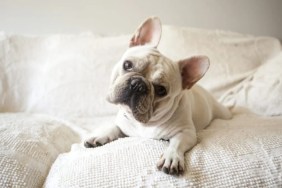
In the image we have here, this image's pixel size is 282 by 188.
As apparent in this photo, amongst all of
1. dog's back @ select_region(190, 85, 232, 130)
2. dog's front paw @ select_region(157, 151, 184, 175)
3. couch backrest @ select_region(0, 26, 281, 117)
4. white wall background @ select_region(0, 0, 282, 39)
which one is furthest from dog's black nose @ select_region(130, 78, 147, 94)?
white wall background @ select_region(0, 0, 282, 39)

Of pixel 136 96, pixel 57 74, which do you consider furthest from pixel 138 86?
pixel 57 74

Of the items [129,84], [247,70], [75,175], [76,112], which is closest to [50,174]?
[75,175]

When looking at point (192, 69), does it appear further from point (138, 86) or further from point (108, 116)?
point (108, 116)

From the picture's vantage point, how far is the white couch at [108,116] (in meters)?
0.86

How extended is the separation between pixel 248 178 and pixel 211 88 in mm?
918

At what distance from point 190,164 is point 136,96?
0.27 metres

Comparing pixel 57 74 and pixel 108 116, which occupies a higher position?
pixel 57 74

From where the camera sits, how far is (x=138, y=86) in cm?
98

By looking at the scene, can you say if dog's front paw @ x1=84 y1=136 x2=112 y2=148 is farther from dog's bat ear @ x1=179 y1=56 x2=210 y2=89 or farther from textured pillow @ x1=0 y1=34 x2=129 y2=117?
textured pillow @ x1=0 y1=34 x2=129 y2=117

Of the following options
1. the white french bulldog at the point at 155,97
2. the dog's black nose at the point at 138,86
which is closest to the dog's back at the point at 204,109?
the white french bulldog at the point at 155,97

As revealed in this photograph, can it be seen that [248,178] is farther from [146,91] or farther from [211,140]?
[146,91]

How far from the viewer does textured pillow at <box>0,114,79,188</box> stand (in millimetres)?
888

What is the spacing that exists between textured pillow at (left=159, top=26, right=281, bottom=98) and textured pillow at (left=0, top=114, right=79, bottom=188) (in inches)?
29.7

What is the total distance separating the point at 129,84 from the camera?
1.00 meters
